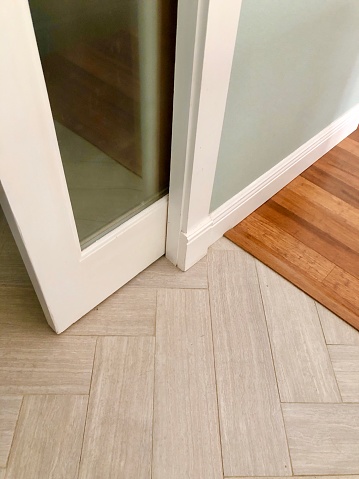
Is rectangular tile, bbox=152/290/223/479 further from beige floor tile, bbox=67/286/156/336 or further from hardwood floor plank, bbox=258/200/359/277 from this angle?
hardwood floor plank, bbox=258/200/359/277

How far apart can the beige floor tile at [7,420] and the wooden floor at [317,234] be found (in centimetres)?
80

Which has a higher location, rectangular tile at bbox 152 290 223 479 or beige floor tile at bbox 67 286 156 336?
rectangular tile at bbox 152 290 223 479

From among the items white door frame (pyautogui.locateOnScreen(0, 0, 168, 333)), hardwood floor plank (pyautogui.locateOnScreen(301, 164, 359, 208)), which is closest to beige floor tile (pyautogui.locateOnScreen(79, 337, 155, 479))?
white door frame (pyautogui.locateOnScreen(0, 0, 168, 333))

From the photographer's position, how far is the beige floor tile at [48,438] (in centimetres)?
93

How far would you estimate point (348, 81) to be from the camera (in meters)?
1.52

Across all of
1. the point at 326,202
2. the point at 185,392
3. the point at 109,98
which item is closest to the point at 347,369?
the point at 185,392

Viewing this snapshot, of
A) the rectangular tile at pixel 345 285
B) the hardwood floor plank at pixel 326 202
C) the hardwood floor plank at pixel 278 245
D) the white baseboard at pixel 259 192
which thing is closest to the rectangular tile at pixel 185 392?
the white baseboard at pixel 259 192

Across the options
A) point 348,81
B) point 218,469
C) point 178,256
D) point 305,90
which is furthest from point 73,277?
point 348,81

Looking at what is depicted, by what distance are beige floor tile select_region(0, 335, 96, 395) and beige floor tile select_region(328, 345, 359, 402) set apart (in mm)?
647

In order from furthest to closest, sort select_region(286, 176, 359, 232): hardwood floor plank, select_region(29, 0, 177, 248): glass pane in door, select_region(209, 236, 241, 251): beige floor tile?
select_region(286, 176, 359, 232): hardwood floor plank → select_region(209, 236, 241, 251): beige floor tile → select_region(29, 0, 177, 248): glass pane in door

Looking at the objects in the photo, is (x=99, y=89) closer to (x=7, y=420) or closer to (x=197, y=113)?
(x=197, y=113)

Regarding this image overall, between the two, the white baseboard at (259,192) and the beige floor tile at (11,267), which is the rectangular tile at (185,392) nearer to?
the white baseboard at (259,192)

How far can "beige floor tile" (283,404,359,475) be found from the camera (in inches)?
38.3

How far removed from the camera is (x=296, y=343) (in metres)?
1.18
